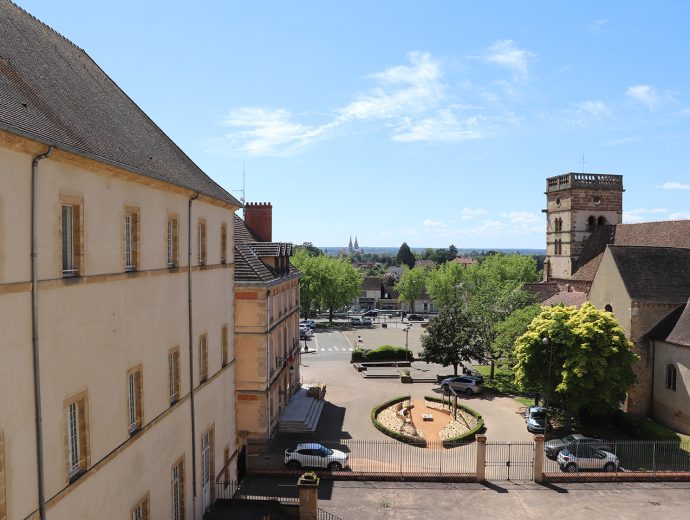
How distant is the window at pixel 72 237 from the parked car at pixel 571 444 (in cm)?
2419

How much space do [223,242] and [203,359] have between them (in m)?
5.36

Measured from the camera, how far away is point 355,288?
85.9 metres

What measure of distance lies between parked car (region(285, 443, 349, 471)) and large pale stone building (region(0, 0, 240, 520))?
5720 mm

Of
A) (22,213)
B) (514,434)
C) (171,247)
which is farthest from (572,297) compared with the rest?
(22,213)

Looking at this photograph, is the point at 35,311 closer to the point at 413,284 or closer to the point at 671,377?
the point at 671,377

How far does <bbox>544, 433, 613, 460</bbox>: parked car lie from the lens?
87.8 ft

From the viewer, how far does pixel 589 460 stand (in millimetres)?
26312

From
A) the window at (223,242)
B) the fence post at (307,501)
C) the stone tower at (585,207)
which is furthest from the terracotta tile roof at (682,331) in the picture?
the window at (223,242)

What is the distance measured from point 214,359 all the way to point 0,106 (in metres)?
13.8

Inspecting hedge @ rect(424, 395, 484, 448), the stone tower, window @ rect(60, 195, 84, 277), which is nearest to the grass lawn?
hedge @ rect(424, 395, 484, 448)

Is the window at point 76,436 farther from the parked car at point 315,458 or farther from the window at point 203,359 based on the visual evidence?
the parked car at point 315,458

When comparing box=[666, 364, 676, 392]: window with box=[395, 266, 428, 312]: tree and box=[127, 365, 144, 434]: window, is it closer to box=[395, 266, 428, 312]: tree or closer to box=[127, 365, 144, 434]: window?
box=[127, 365, 144, 434]: window

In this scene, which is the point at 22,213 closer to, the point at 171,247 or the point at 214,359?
the point at 171,247

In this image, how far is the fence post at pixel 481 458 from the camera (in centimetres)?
2425
